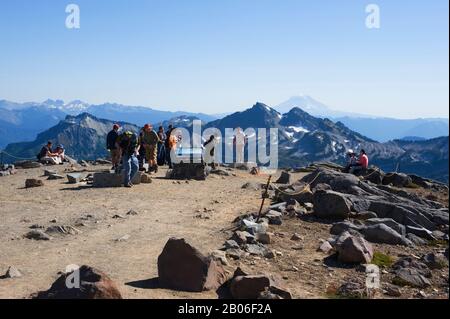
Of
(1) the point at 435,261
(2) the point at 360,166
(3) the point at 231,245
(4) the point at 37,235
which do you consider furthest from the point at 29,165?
(1) the point at 435,261

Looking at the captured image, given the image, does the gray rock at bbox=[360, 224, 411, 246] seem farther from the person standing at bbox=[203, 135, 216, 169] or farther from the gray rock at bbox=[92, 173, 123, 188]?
the person standing at bbox=[203, 135, 216, 169]

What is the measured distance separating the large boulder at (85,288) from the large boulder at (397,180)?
2554 cm

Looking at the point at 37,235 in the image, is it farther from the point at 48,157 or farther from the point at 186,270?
the point at 48,157

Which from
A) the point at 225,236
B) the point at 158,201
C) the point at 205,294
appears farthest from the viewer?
the point at 158,201

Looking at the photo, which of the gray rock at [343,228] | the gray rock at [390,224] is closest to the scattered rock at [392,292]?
the gray rock at [343,228]

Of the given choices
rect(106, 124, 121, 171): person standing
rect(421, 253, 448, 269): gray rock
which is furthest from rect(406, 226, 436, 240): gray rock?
rect(106, 124, 121, 171): person standing

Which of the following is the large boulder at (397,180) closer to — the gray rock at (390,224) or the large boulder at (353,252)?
the gray rock at (390,224)

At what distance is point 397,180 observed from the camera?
31.6m

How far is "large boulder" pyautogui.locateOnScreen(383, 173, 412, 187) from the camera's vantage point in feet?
103

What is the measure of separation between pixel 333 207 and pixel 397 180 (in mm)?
15048

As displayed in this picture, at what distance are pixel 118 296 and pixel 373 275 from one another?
6.43m
